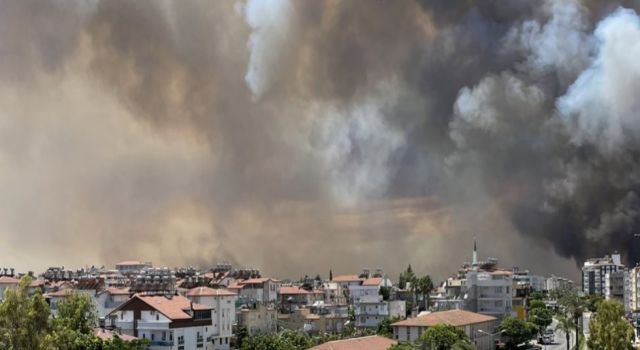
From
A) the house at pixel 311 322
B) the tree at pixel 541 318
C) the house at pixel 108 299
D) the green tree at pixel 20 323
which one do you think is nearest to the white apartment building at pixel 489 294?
the tree at pixel 541 318

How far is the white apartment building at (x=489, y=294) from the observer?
103 metres

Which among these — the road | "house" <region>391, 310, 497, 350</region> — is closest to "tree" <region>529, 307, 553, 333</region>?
the road

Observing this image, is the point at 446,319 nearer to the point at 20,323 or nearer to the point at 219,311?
the point at 219,311

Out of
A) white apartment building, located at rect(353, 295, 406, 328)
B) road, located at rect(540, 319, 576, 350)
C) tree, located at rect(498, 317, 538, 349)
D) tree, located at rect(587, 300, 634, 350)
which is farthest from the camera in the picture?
white apartment building, located at rect(353, 295, 406, 328)

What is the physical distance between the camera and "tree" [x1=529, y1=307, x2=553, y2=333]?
101887 millimetres

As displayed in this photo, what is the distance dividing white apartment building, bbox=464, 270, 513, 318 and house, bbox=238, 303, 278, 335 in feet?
73.5

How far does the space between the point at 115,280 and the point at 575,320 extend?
180ft

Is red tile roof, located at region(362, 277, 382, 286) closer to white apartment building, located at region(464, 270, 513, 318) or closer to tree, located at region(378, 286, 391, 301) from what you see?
tree, located at region(378, 286, 391, 301)

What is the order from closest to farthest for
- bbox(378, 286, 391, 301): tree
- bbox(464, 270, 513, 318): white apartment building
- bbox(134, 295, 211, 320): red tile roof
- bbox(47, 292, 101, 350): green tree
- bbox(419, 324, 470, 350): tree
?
bbox(47, 292, 101, 350): green tree
bbox(419, 324, 470, 350): tree
bbox(134, 295, 211, 320): red tile roof
bbox(464, 270, 513, 318): white apartment building
bbox(378, 286, 391, 301): tree

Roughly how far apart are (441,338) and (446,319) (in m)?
12.5

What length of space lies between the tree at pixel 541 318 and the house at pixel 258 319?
28090 mm

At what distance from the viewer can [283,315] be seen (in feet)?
333

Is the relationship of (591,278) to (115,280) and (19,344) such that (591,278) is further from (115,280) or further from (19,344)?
(19,344)

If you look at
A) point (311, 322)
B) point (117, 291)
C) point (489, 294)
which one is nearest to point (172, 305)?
point (117, 291)
